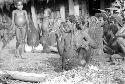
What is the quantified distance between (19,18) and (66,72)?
134 inches

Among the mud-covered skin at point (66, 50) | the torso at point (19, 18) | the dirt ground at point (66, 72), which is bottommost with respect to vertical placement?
the dirt ground at point (66, 72)

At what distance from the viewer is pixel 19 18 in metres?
10.1

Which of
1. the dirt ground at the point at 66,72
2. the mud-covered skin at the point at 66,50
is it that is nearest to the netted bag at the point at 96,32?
the dirt ground at the point at 66,72

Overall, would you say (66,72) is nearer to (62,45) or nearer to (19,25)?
(62,45)

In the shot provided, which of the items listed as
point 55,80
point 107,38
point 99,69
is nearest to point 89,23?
point 107,38

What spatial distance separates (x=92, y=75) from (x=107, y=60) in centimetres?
169

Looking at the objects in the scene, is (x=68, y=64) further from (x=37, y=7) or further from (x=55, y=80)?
(x=37, y=7)

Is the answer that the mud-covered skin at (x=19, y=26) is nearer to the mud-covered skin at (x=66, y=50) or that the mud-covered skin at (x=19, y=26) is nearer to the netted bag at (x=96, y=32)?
the netted bag at (x=96, y=32)

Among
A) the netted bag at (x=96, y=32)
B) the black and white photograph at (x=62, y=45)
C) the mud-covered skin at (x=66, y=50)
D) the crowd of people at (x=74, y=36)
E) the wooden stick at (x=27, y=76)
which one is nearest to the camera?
the wooden stick at (x=27, y=76)

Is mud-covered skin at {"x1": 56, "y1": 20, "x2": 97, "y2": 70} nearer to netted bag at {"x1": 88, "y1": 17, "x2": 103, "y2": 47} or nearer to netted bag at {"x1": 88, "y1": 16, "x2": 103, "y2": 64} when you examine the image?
netted bag at {"x1": 88, "y1": 16, "x2": 103, "y2": 64}

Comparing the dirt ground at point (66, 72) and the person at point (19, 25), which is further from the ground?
the person at point (19, 25)

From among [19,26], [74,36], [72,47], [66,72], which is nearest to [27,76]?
[66,72]

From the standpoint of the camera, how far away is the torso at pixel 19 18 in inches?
398

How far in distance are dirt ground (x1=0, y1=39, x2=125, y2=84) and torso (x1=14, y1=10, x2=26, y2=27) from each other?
46.5 inches
